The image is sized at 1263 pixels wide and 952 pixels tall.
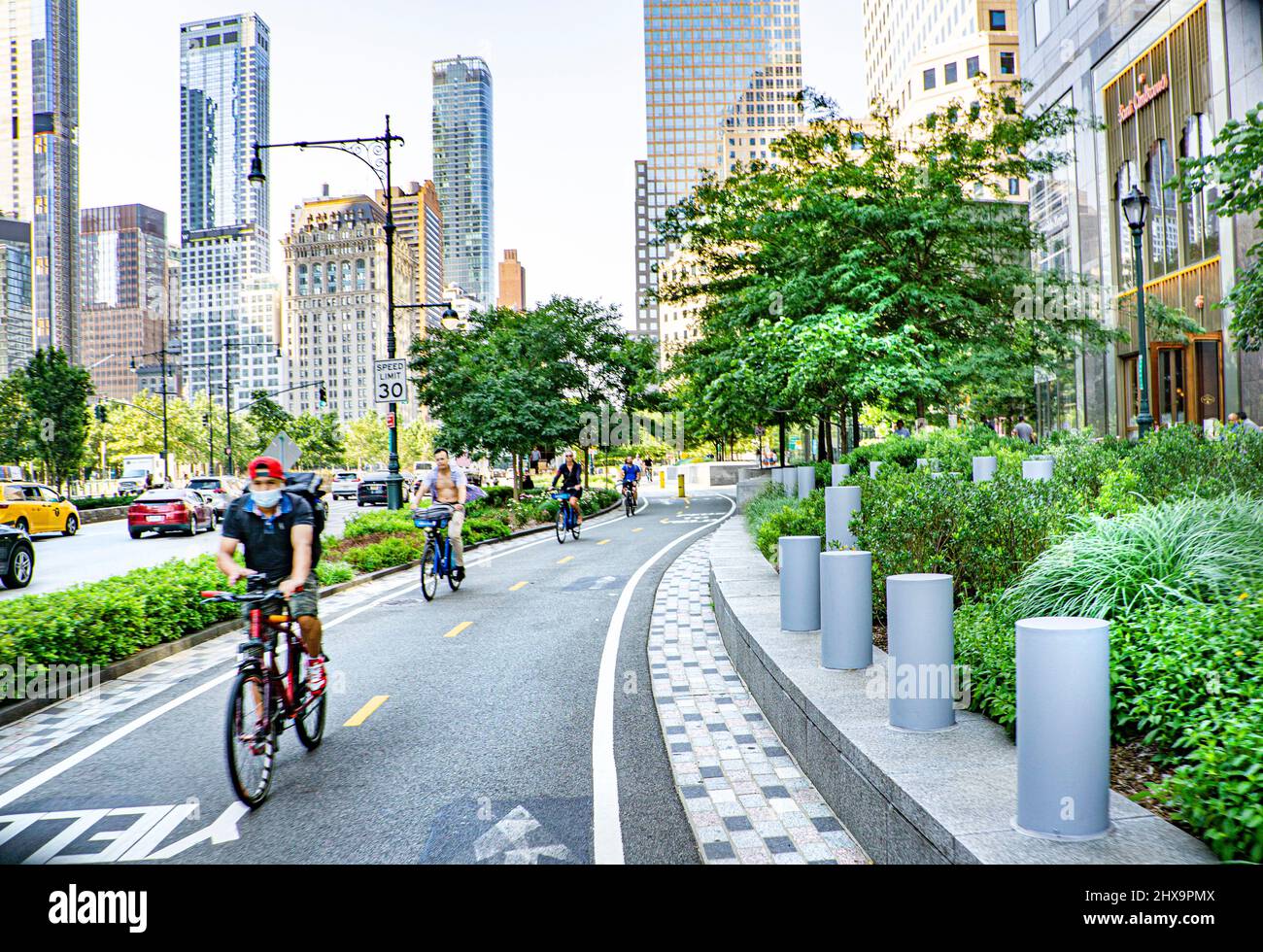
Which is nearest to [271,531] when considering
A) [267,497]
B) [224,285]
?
[267,497]

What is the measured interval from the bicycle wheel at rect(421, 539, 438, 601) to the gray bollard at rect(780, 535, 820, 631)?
680 cm

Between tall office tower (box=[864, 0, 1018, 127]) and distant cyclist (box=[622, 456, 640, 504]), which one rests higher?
tall office tower (box=[864, 0, 1018, 127])

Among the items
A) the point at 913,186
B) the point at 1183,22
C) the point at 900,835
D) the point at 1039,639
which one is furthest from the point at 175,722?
the point at 1183,22

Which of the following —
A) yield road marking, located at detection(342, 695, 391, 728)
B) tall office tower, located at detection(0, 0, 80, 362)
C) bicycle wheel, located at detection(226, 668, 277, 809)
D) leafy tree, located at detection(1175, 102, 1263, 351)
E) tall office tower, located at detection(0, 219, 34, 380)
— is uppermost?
tall office tower, located at detection(0, 219, 34, 380)

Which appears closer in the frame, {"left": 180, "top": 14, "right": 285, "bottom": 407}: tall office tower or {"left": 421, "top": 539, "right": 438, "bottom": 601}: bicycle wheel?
{"left": 421, "top": 539, "right": 438, "bottom": 601}: bicycle wheel

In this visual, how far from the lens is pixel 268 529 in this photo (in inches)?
226

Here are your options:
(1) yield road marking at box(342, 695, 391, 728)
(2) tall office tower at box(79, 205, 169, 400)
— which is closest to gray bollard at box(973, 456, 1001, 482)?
(1) yield road marking at box(342, 695, 391, 728)

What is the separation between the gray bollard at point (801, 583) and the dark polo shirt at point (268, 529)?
11.9 feet

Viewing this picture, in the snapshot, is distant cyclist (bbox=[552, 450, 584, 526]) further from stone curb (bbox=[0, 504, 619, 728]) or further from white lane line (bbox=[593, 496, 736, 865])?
white lane line (bbox=[593, 496, 736, 865])

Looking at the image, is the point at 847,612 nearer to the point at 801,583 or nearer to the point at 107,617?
the point at 801,583

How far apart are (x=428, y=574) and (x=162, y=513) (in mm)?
19110

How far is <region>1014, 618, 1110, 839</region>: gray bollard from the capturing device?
10.6 feet
